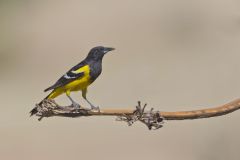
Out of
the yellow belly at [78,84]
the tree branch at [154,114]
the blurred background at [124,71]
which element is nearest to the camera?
the tree branch at [154,114]

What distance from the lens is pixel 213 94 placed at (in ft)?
60.7

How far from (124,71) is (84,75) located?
1718cm

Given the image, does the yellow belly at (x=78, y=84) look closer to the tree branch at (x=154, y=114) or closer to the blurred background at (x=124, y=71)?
the tree branch at (x=154, y=114)

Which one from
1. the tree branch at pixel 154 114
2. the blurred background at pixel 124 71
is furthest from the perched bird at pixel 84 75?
the blurred background at pixel 124 71

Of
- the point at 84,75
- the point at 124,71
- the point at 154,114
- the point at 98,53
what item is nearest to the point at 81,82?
the point at 84,75

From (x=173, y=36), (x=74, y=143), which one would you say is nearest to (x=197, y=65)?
(x=173, y=36)

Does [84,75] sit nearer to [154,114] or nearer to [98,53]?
[98,53]

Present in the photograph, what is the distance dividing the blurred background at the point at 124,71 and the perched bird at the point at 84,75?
835 centimetres

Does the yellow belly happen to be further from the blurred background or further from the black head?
the blurred background

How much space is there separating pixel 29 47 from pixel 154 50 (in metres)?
4.12

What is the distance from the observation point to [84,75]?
4719mm

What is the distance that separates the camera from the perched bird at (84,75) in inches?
185

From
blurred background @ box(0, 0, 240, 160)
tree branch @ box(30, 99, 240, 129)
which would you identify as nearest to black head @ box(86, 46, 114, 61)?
tree branch @ box(30, 99, 240, 129)

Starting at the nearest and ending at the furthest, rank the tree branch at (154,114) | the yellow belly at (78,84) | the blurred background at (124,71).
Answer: the tree branch at (154,114), the yellow belly at (78,84), the blurred background at (124,71)
